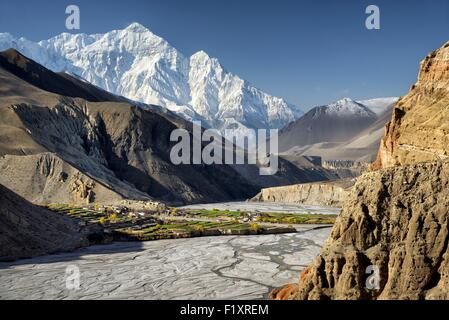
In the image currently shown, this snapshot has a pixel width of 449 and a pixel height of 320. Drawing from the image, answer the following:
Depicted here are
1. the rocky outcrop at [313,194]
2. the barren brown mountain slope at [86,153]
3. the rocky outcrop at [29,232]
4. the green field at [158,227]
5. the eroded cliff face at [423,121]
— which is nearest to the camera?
the eroded cliff face at [423,121]

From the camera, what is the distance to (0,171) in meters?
104

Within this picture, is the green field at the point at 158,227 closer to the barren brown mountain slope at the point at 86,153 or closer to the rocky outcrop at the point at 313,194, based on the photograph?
the barren brown mountain slope at the point at 86,153

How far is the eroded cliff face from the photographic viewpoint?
998 inches

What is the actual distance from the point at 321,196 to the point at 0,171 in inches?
3279

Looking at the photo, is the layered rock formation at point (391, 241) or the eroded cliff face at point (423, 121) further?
the eroded cliff face at point (423, 121)

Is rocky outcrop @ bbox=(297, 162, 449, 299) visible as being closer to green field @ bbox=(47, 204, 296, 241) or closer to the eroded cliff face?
the eroded cliff face

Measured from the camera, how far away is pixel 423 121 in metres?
26.6

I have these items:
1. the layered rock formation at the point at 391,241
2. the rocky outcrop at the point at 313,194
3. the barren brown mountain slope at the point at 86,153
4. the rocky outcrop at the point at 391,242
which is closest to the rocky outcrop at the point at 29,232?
the layered rock formation at the point at 391,241

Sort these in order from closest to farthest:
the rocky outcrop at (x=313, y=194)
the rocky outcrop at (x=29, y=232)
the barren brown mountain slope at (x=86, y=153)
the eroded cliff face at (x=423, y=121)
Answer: the eroded cliff face at (x=423, y=121) < the rocky outcrop at (x=29, y=232) < the barren brown mountain slope at (x=86, y=153) < the rocky outcrop at (x=313, y=194)

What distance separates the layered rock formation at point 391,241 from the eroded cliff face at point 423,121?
561 millimetres

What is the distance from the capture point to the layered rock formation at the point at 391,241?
20.2 meters
